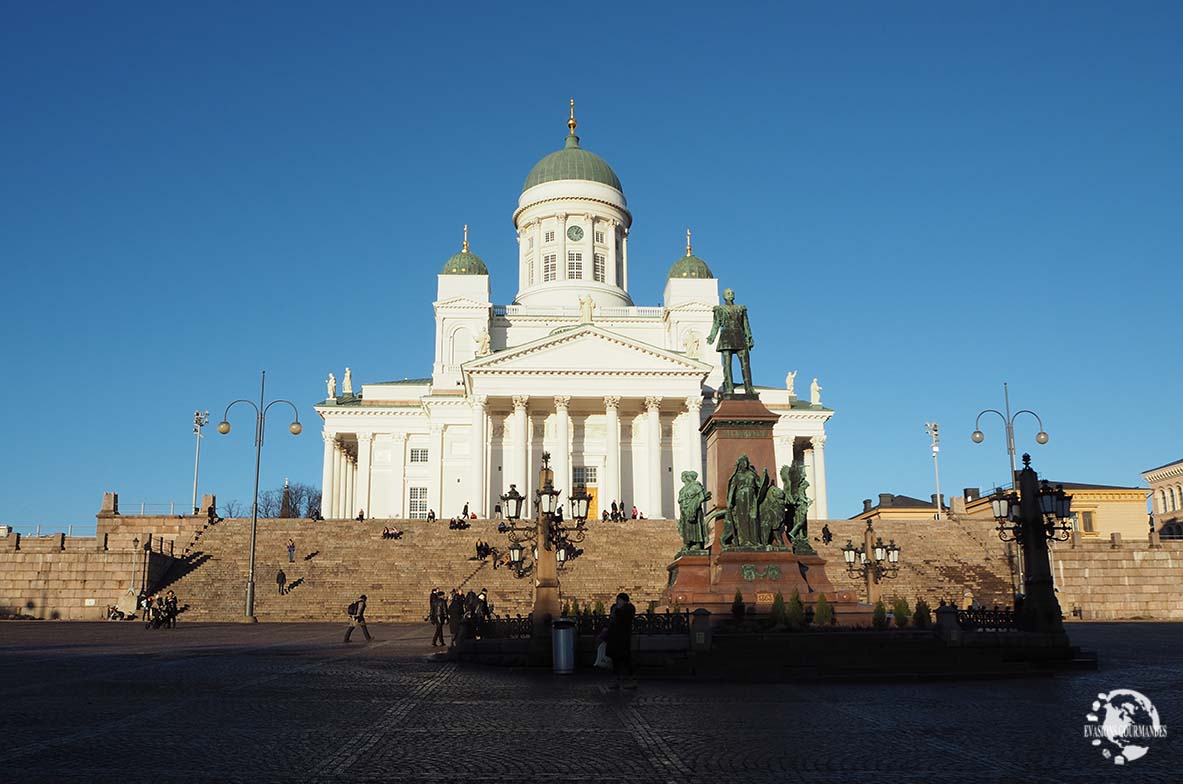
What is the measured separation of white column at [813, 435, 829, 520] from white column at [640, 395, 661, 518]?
14.4m

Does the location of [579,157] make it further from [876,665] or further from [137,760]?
[137,760]

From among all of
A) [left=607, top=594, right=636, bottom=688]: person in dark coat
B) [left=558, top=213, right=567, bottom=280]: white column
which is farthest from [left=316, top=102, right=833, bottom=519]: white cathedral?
[left=607, top=594, right=636, bottom=688]: person in dark coat

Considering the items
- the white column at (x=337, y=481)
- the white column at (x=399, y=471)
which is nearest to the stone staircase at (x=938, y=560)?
the white column at (x=399, y=471)

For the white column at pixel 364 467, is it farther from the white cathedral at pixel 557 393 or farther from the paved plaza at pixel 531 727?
the paved plaza at pixel 531 727

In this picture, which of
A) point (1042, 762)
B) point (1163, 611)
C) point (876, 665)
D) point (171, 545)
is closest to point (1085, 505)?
point (1163, 611)

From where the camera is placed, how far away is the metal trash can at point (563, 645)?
734 inches

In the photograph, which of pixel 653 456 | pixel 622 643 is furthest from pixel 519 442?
pixel 622 643

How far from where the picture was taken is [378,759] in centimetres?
983

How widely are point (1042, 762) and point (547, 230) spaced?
76607 millimetres

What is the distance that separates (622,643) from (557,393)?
49.4m

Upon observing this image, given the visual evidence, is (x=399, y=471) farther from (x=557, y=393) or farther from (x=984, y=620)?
(x=984, y=620)

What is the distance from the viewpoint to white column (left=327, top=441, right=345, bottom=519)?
76.2 m

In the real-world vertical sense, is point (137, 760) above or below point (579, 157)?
below

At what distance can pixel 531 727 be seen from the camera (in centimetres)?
1185
